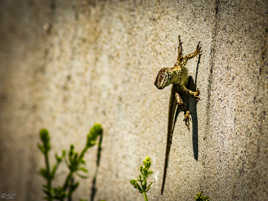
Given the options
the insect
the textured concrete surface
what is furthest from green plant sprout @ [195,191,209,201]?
the insect

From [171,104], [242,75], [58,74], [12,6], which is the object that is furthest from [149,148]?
[12,6]

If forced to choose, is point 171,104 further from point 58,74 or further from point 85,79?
point 58,74

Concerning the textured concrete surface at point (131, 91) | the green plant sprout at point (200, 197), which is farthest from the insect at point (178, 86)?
the green plant sprout at point (200, 197)

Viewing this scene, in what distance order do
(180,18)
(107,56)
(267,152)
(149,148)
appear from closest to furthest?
1. (267,152)
2. (180,18)
3. (149,148)
4. (107,56)

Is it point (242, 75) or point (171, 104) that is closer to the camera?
point (242, 75)

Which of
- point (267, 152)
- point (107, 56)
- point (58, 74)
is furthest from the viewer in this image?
point (58, 74)

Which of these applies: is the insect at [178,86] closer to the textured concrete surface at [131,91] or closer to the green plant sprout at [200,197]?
the textured concrete surface at [131,91]
